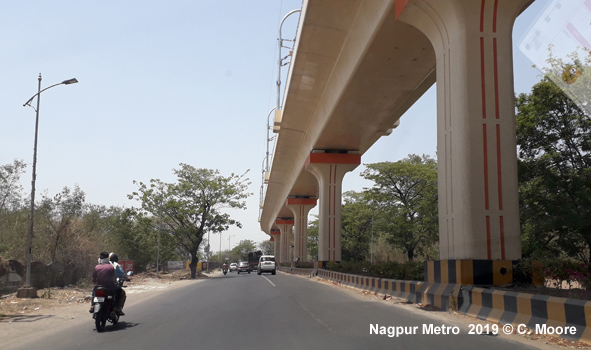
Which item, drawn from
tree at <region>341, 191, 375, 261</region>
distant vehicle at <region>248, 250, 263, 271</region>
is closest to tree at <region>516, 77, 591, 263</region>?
tree at <region>341, 191, 375, 261</region>

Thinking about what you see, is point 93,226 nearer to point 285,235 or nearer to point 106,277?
point 106,277

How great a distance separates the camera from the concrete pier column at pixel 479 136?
11.4m

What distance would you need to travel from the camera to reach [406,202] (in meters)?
44.5

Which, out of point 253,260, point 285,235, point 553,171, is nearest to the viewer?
point 553,171

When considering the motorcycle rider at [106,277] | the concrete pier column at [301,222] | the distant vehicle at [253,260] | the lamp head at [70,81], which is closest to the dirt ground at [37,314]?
the motorcycle rider at [106,277]

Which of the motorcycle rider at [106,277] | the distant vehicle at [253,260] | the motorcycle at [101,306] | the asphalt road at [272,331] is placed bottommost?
the distant vehicle at [253,260]

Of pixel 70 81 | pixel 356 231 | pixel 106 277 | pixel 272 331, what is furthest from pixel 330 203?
pixel 356 231

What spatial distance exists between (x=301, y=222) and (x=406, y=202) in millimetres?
15565

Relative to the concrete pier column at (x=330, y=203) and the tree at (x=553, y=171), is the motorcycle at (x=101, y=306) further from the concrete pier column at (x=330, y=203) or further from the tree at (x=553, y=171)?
the concrete pier column at (x=330, y=203)

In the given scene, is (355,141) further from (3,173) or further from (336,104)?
(3,173)

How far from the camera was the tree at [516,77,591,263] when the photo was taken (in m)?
18.3

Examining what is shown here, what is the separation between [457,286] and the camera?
36.0 ft

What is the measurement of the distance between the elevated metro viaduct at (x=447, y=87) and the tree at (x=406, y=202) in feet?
51.7

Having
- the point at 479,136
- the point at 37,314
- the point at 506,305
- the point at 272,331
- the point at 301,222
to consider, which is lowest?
the point at 37,314
